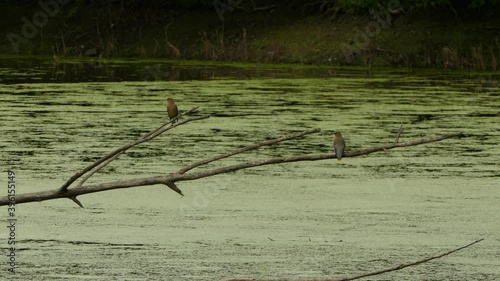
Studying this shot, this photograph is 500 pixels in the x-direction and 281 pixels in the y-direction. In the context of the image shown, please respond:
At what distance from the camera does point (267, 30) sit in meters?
34.9

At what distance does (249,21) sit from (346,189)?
25.3 meters

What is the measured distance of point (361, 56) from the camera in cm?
3172

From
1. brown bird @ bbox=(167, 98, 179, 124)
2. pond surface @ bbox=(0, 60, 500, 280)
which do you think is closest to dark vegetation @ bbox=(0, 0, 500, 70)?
pond surface @ bbox=(0, 60, 500, 280)

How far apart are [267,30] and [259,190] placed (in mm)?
24124

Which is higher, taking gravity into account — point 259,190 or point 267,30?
point 267,30

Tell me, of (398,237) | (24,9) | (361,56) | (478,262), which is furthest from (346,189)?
(24,9)

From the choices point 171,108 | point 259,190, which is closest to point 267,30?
point 171,108

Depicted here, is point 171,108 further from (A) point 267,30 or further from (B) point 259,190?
(A) point 267,30

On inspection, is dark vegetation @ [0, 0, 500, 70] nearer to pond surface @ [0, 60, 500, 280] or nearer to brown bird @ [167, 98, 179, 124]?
pond surface @ [0, 60, 500, 280]

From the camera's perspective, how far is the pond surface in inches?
312

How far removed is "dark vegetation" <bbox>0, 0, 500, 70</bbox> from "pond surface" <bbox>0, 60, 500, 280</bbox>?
30.2 feet

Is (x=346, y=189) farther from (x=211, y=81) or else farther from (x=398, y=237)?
(x=211, y=81)

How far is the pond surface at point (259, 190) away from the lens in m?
7.92

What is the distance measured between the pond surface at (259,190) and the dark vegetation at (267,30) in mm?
9191
